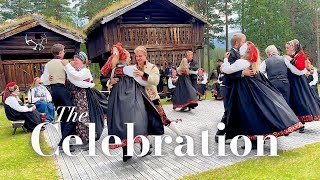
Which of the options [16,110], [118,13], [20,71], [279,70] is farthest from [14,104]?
[20,71]

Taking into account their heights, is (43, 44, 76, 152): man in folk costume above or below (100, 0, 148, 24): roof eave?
below

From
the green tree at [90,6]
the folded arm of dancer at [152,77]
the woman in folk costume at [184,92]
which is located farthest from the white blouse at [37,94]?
the green tree at [90,6]

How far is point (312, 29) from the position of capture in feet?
129

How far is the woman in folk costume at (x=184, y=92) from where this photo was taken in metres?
11.5

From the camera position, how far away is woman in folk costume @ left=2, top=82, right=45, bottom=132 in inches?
364

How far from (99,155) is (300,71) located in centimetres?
445

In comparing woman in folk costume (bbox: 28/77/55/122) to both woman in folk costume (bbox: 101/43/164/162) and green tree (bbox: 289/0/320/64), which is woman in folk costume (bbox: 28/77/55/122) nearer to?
woman in folk costume (bbox: 101/43/164/162)

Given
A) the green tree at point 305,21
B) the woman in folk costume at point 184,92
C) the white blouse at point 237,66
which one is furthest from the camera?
the green tree at point 305,21

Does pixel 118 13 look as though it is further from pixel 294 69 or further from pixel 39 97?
pixel 294 69

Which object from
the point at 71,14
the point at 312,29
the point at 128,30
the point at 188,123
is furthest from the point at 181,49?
the point at 312,29

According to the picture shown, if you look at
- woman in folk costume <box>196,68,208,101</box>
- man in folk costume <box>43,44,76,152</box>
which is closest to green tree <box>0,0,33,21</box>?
woman in folk costume <box>196,68,208,101</box>

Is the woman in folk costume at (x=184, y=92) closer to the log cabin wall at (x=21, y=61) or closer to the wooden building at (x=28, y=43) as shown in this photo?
the wooden building at (x=28, y=43)

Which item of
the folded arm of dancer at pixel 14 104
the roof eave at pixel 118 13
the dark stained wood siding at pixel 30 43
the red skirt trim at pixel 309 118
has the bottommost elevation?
the red skirt trim at pixel 309 118

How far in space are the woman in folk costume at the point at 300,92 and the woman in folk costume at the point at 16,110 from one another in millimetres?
6620
